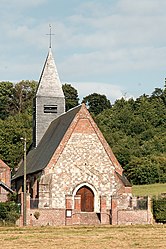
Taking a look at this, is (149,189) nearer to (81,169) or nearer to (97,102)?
(81,169)

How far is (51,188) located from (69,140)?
3.69 m

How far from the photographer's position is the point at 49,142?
44031mm

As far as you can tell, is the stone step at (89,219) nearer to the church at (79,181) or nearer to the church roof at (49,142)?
the church at (79,181)

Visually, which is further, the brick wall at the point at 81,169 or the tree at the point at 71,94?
the tree at the point at 71,94

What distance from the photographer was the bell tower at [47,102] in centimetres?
4900

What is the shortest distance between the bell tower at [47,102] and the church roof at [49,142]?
1004 mm

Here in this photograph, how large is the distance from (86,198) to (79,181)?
133 cm

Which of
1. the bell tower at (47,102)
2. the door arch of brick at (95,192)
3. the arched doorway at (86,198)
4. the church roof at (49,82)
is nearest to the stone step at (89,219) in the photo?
the door arch of brick at (95,192)

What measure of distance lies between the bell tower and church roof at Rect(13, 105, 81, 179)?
39.5 inches

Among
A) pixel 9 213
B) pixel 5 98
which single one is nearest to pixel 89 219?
pixel 9 213

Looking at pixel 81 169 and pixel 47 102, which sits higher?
pixel 47 102

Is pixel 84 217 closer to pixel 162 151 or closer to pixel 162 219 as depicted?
pixel 162 219

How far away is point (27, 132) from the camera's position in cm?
7475

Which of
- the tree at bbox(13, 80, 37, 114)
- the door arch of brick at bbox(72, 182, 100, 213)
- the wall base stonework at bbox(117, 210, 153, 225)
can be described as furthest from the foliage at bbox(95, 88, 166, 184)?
the wall base stonework at bbox(117, 210, 153, 225)
